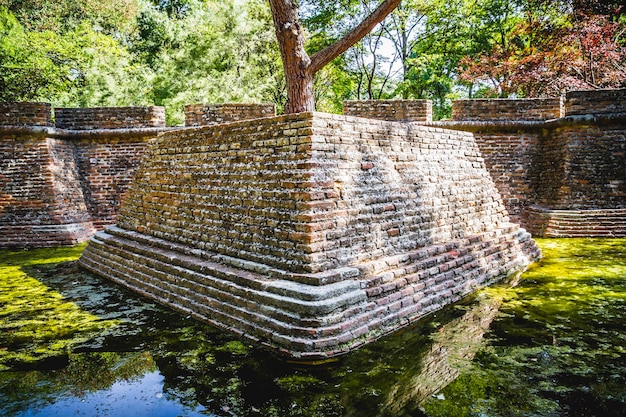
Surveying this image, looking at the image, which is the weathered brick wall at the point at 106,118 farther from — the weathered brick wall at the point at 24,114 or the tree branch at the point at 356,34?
the tree branch at the point at 356,34

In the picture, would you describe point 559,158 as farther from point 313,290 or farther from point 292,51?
point 313,290

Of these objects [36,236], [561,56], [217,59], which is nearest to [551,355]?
[36,236]

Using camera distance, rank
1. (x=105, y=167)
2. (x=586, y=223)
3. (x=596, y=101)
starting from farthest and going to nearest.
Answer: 1. (x=105, y=167)
2. (x=596, y=101)
3. (x=586, y=223)

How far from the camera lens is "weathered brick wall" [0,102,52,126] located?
8867 mm

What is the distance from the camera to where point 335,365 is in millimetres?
3324

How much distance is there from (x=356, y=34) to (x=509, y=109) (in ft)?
13.8

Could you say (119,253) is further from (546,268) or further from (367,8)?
(367,8)

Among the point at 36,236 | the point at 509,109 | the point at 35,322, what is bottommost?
the point at 35,322

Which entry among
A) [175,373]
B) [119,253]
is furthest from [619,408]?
[119,253]

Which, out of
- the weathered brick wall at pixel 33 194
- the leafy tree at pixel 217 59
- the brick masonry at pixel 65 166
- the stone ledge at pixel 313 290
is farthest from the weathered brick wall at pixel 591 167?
the weathered brick wall at pixel 33 194

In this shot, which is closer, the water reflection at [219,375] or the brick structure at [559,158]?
the water reflection at [219,375]

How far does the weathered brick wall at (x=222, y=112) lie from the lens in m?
8.98

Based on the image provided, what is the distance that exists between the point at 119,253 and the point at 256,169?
2.95m

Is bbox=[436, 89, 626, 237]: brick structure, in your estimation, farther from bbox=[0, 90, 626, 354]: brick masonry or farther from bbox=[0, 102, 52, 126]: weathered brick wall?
bbox=[0, 102, 52, 126]: weathered brick wall
